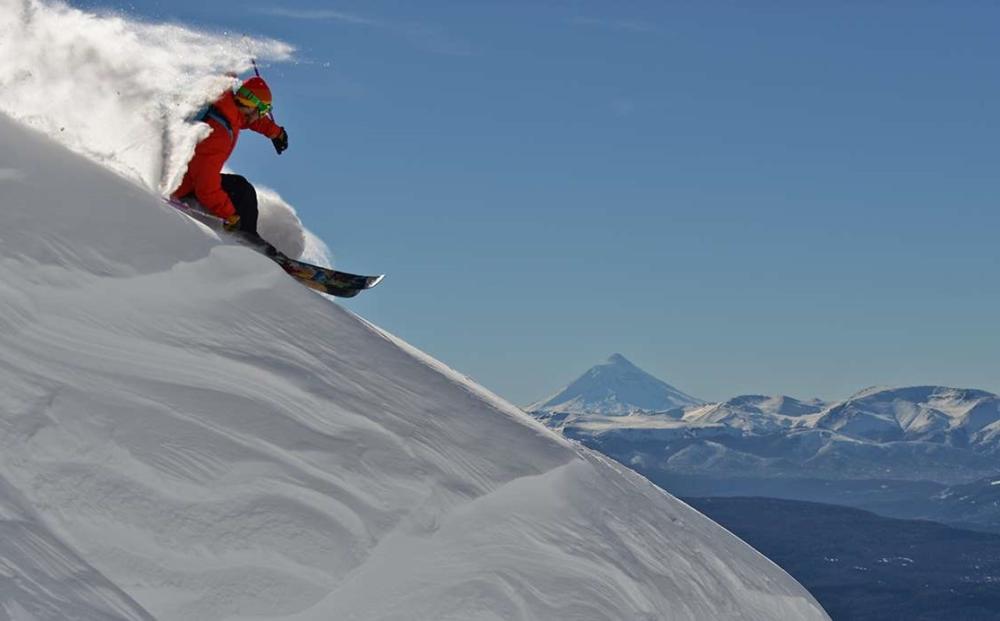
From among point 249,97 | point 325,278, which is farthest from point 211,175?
point 325,278

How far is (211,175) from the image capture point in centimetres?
1485

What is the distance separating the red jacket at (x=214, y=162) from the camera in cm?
1483

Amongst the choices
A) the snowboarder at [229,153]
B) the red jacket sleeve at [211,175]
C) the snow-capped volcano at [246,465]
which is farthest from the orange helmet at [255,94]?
the snow-capped volcano at [246,465]

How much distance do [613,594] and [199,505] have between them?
3418mm

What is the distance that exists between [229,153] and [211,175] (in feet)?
1.98

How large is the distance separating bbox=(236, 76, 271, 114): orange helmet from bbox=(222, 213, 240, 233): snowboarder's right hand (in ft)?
5.18

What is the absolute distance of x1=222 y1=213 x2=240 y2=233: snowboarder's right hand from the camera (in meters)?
14.7

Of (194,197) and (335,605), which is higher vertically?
(194,197)

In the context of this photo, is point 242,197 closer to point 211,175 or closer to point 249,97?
point 211,175

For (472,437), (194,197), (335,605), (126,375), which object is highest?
(194,197)

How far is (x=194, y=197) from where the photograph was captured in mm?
14938

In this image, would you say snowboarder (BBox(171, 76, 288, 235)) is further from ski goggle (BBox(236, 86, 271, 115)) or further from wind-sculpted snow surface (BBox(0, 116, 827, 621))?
wind-sculpted snow surface (BBox(0, 116, 827, 621))

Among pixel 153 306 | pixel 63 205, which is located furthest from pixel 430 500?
pixel 63 205

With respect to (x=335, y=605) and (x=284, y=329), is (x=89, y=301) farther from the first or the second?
(x=335, y=605)
